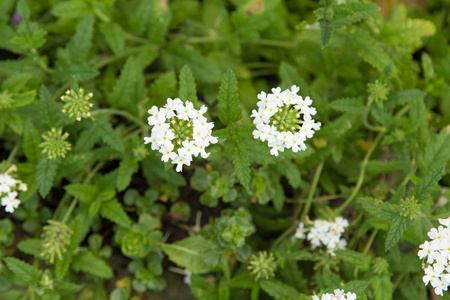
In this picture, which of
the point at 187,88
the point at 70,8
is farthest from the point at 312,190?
the point at 70,8

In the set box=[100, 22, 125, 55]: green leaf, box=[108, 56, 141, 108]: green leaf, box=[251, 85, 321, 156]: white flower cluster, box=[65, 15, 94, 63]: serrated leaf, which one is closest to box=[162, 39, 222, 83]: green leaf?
box=[100, 22, 125, 55]: green leaf

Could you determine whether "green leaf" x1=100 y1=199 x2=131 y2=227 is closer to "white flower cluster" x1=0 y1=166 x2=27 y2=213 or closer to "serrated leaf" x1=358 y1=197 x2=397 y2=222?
"white flower cluster" x1=0 y1=166 x2=27 y2=213

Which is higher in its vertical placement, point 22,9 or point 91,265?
point 22,9

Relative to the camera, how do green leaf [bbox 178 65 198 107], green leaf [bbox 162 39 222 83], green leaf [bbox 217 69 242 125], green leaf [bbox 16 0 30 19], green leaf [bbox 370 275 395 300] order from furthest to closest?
green leaf [bbox 162 39 222 83] < green leaf [bbox 16 0 30 19] < green leaf [bbox 370 275 395 300] < green leaf [bbox 178 65 198 107] < green leaf [bbox 217 69 242 125]

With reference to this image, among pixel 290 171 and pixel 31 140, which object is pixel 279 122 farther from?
pixel 31 140

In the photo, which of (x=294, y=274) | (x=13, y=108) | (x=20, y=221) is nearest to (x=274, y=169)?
(x=294, y=274)

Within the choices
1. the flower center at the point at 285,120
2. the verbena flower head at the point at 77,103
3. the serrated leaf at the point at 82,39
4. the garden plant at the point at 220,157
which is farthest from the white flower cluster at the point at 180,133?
the serrated leaf at the point at 82,39
